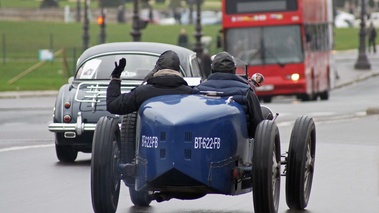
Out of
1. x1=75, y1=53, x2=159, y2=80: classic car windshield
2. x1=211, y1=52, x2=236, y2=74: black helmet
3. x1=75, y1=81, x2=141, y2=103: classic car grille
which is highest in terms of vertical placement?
x1=211, y1=52, x2=236, y2=74: black helmet

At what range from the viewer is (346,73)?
179 feet

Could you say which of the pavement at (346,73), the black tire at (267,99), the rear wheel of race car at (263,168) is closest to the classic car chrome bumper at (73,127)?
the rear wheel of race car at (263,168)

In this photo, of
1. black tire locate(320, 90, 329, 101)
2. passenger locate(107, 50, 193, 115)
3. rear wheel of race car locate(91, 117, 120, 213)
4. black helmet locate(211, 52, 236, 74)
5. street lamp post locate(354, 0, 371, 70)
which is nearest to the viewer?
rear wheel of race car locate(91, 117, 120, 213)

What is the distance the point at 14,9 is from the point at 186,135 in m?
80.4

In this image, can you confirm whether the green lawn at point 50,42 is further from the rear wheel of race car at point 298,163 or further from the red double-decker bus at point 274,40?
the rear wheel of race car at point 298,163

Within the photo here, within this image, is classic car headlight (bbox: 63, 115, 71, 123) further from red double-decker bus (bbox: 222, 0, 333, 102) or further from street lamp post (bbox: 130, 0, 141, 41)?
street lamp post (bbox: 130, 0, 141, 41)

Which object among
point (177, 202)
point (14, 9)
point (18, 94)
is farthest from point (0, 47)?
point (177, 202)

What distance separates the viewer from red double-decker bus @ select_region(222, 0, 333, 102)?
114 ft

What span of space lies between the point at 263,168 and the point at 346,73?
45161mm

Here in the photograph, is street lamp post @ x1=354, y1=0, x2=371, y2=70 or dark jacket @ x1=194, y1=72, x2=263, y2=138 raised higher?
dark jacket @ x1=194, y1=72, x2=263, y2=138

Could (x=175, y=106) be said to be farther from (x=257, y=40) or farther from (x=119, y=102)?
(x=257, y=40)

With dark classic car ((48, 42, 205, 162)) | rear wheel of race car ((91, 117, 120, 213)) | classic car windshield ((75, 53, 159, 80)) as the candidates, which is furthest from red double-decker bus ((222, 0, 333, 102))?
rear wheel of race car ((91, 117, 120, 213))

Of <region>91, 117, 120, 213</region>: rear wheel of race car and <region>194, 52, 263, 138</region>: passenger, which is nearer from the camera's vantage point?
<region>91, 117, 120, 213</region>: rear wheel of race car

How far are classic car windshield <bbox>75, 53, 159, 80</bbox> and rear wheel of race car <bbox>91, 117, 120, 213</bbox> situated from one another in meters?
6.66
